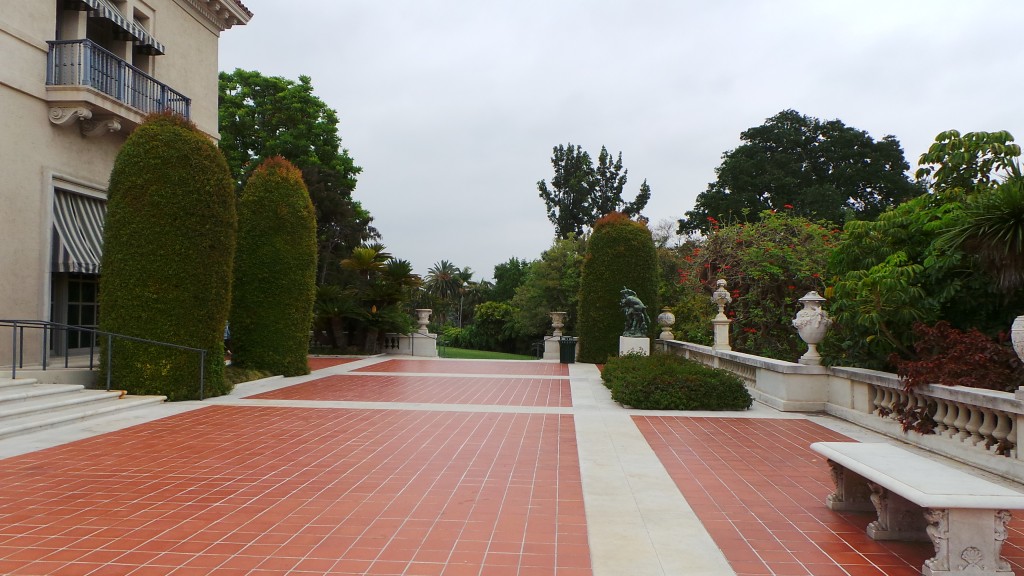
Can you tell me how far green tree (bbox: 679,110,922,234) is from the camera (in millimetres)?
41750

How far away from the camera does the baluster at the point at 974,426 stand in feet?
23.9

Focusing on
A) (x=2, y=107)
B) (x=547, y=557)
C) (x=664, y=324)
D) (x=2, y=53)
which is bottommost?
(x=547, y=557)

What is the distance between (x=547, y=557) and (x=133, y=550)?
2825 millimetres

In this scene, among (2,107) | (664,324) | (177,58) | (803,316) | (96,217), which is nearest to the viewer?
(803,316)

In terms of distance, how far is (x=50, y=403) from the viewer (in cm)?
987

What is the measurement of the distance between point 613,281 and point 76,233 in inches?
609

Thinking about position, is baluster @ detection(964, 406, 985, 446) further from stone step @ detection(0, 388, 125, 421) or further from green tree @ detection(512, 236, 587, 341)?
green tree @ detection(512, 236, 587, 341)

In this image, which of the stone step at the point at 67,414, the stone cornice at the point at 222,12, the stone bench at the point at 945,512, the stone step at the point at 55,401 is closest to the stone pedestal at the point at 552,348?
Result: the stone cornice at the point at 222,12

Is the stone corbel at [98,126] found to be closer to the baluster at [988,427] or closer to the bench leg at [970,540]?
the bench leg at [970,540]

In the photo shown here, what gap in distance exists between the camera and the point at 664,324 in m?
21.4

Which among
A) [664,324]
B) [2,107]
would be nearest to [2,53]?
[2,107]

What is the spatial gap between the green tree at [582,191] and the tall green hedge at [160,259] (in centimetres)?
3995

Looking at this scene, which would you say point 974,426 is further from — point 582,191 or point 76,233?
point 582,191

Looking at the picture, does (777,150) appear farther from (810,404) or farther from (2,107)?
(2,107)
